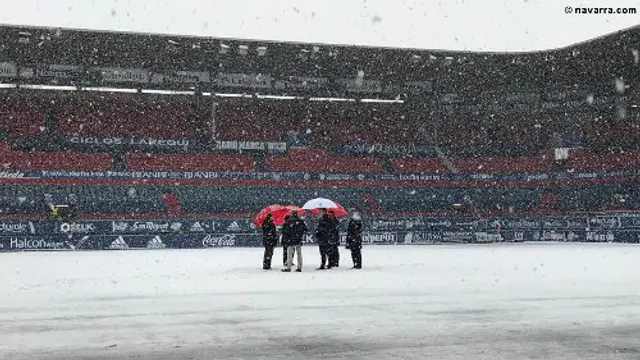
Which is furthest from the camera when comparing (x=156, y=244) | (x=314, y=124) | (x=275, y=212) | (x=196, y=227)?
(x=314, y=124)

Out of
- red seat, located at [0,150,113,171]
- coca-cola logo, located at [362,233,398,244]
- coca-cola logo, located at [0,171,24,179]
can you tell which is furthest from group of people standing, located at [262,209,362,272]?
red seat, located at [0,150,113,171]

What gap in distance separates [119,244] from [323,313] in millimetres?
22865

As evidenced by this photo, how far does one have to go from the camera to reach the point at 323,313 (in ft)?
35.4

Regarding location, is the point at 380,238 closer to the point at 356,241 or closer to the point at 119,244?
the point at 119,244

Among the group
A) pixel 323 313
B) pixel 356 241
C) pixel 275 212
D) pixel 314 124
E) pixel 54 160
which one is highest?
pixel 314 124

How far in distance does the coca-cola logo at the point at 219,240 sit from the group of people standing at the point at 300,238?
46.6 ft

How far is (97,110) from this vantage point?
45.4 meters

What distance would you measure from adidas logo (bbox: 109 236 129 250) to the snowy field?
1223 cm

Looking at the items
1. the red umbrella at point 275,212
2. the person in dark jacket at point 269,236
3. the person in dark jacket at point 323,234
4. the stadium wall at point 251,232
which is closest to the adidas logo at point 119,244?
the stadium wall at point 251,232

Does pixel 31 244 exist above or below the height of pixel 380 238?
below

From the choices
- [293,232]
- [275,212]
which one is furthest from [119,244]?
[293,232]

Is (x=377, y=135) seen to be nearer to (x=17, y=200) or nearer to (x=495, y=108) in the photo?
(x=495, y=108)

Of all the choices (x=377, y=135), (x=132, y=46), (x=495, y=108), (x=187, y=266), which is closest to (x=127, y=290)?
(x=187, y=266)

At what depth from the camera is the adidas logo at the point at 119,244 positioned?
32156mm
